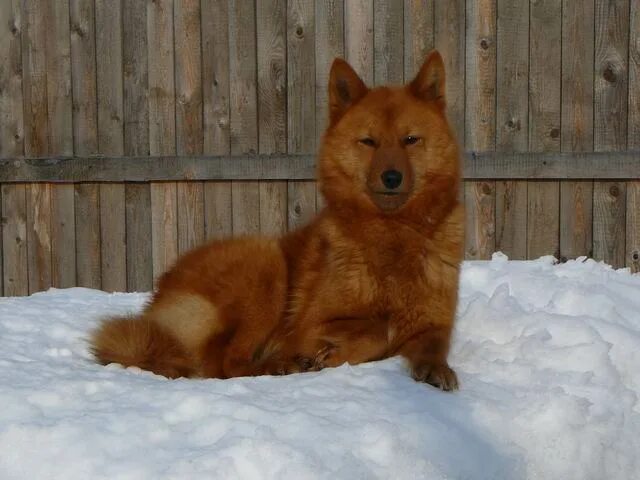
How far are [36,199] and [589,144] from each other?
152 inches

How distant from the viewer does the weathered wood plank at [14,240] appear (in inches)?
239

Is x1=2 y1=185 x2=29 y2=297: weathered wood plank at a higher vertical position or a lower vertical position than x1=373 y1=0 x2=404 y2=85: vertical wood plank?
lower

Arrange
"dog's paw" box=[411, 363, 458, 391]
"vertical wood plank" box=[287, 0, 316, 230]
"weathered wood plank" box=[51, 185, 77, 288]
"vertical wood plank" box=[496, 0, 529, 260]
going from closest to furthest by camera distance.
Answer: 1. "dog's paw" box=[411, 363, 458, 391]
2. "vertical wood plank" box=[496, 0, 529, 260]
3. "vertical wood plank" box=[287, 0, 316, 230]
4. "weathered wood plank" box=[51, 185, 77, 288]

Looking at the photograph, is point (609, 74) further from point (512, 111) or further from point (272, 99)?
point (272, 99)

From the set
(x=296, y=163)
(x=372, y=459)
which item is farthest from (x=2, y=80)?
(x=372, y=459)

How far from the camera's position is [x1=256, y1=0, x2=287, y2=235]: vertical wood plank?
554cm

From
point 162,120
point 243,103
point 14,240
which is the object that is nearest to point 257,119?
point 243,103

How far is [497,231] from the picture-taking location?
5.37 metres

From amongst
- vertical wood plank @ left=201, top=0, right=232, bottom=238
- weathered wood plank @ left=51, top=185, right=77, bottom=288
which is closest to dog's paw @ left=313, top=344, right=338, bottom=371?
vertical wood plank @ left=201, top=0, right=232, bottom=238

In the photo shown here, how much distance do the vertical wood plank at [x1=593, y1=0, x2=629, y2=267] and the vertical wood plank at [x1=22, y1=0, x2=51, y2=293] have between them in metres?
3.80

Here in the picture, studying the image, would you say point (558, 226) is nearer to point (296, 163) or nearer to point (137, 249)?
point (296, 163)

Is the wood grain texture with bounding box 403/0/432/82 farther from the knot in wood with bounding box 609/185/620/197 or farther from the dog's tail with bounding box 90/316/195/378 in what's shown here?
the dog's tail with bounding box 90/316/195/378

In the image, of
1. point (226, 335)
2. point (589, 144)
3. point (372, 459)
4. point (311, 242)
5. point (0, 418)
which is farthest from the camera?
point (589, 144)

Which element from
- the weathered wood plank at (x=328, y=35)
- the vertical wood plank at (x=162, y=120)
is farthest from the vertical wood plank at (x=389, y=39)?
the vertical wood plank at (x=162, y=120)
